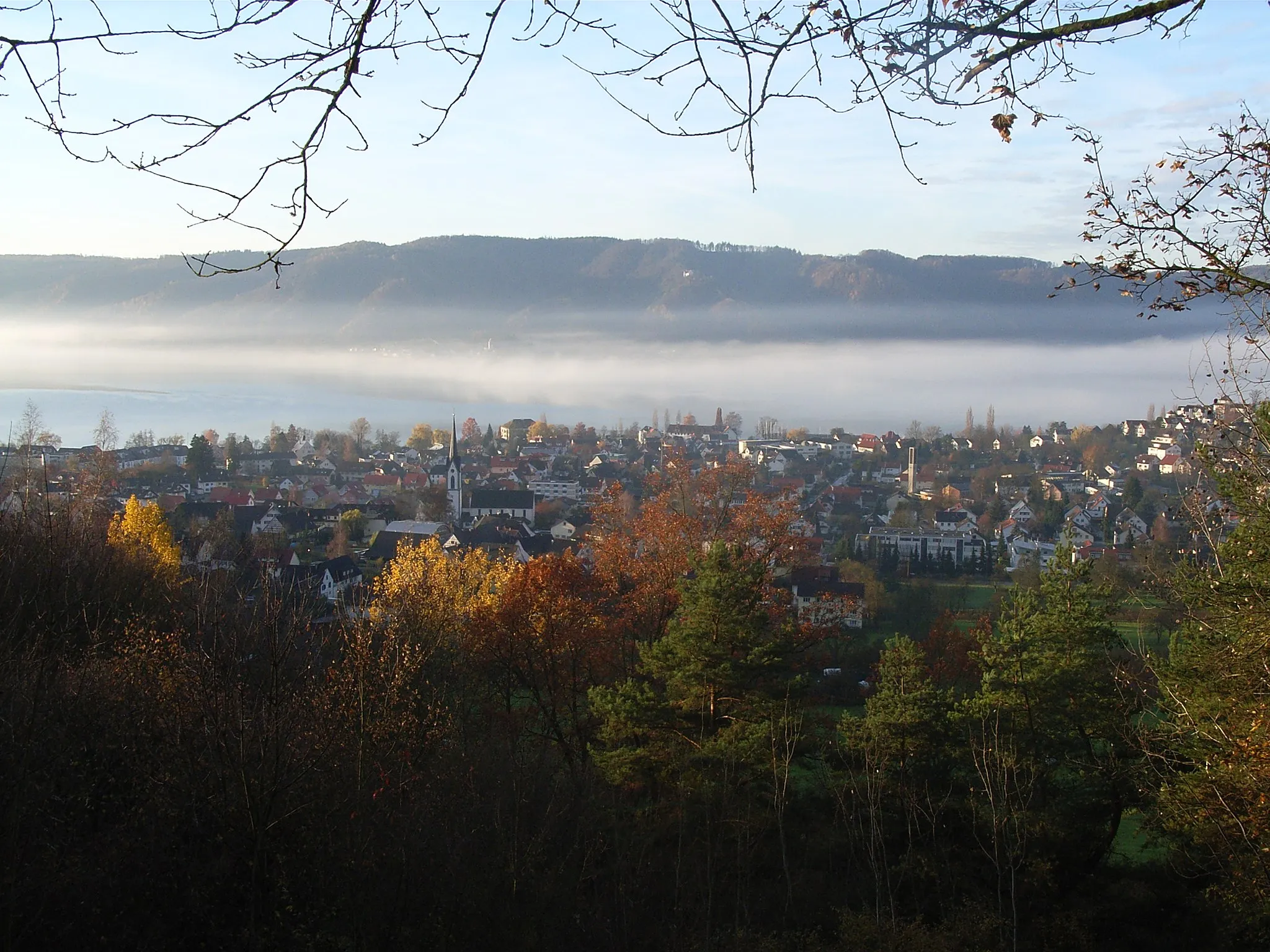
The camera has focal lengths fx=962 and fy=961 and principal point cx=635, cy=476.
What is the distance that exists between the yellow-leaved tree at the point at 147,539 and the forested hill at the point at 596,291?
47.4 m

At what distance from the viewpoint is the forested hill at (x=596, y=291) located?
6688cm

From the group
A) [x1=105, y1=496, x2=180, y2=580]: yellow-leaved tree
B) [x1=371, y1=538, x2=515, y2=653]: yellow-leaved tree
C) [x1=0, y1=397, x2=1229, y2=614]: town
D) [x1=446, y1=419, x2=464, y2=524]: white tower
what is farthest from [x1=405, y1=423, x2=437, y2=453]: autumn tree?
[x1=371, y1=538, x2=515, y2=653]: yellow-leaved tree

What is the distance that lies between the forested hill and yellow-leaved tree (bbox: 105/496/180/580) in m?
47.4

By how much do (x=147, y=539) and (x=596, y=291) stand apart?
2919 inches

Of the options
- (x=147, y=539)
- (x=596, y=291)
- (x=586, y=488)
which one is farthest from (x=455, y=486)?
(x=596, y=291)

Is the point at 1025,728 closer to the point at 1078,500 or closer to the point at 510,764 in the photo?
the point at 510,764

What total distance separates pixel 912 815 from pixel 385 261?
7980cm

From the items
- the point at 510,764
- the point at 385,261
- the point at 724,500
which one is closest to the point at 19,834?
the point at 510,764

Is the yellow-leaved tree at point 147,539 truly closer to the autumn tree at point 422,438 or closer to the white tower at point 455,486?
the white tower at point 455,486

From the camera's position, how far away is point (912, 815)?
8359 millimetres

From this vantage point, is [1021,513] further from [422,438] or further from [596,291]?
[596,291]

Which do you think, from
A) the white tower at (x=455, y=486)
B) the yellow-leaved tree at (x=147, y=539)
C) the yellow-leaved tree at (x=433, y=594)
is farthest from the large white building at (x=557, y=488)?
the yellow-leaved tree at (x=433, y=594)

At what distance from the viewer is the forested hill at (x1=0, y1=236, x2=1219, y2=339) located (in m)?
66.9

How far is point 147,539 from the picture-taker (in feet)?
54.3
